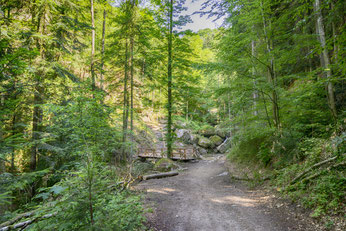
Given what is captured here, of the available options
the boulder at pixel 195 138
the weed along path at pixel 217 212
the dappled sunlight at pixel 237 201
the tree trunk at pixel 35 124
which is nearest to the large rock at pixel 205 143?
the boulder at pixel 195 138

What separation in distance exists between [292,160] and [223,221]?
3796 millimetres

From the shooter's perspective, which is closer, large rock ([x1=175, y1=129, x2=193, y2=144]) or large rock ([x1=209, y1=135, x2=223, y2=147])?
large rock ([x1=175, y1=129, x2=193, y2=144])

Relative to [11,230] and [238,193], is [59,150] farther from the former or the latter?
[238,193]

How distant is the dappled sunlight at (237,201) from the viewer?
4900 millimetres

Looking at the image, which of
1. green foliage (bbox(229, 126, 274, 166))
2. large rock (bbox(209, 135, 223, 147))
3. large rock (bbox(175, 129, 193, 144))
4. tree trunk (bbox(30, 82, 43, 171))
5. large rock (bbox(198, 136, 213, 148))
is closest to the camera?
green foliage (bbox(229, 126, 274, 166))

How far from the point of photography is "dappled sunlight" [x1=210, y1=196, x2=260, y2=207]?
4.90 metres

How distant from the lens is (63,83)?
8742 millimetres

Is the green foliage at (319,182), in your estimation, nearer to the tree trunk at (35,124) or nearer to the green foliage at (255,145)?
the green foliage at (255,145)

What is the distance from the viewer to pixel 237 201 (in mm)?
5156

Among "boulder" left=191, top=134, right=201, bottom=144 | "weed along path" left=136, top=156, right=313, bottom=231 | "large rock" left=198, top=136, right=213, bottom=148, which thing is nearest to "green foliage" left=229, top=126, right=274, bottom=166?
"weed along path" left=136, top=156, right=313, bottom=231

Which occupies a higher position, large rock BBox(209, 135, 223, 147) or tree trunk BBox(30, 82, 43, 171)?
tree trunk BBox(30, 82, 43, 171)

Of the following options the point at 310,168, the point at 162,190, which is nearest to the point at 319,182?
the point at 310,168

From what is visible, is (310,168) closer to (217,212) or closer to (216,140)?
(217,212)

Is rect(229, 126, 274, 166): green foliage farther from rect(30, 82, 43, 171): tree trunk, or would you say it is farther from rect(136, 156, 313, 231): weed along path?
rect(30, 82, 43, 171): tree trunk
